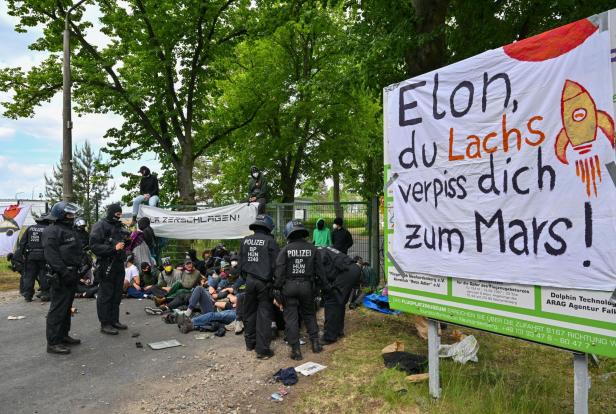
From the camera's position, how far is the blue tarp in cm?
824

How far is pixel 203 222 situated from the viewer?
1230 centimetres

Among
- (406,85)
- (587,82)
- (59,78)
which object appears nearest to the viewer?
(587,82)

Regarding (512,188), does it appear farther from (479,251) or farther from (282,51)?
(282,51)

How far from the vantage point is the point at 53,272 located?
643 centimetres

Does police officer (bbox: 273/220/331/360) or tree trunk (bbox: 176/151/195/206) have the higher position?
tree trunk (bbox: 176/151/195/206)

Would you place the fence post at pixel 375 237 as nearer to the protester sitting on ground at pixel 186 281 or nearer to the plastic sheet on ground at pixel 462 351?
the protester sitting on ground at pixel 186 281

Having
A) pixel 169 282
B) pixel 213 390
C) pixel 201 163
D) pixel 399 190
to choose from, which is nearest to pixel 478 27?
pixel 399 190

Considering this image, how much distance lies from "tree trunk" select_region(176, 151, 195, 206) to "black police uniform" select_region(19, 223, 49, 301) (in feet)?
21.3

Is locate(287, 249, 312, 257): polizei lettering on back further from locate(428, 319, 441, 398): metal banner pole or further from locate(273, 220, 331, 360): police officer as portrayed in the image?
locate(428, 319, 441, 398): metal banner pole

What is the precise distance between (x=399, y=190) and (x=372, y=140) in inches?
819

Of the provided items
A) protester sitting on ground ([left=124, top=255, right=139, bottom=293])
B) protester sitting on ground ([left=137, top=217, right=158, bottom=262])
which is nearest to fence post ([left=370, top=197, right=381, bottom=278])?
protester sitting on ground ([left=124, top=255, right=139, bottom=293])

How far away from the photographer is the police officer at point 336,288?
688cm

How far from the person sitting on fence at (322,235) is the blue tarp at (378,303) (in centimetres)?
206

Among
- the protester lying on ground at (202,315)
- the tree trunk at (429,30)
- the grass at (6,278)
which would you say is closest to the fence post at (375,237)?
the tree trunk at (429,30)
